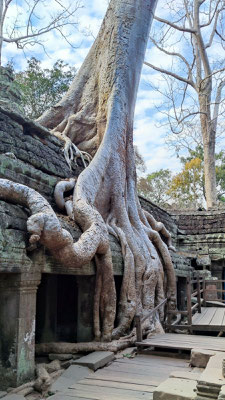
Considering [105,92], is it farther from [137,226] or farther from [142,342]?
[142,342]

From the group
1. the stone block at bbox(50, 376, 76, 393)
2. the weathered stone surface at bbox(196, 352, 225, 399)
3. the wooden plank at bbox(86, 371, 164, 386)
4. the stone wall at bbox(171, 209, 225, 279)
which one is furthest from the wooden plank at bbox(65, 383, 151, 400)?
the stone wall at bbox(171, 209, 225, 279)

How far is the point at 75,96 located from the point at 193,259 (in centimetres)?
601

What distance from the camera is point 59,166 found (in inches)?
237

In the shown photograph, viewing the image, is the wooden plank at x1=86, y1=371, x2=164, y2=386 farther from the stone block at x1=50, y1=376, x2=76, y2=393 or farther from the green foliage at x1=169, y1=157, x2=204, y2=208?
the green foliage at x1=169, y1=157, x2=204, y2=208

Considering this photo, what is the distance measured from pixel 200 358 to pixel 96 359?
1.11 metres

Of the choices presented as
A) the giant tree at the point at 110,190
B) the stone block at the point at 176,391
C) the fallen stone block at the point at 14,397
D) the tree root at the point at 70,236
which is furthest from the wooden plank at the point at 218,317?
the fallen stone block at the point at 14,397

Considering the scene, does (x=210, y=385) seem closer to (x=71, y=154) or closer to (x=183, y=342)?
(x=183, y=342)

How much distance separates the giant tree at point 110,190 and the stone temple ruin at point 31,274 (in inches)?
6.7

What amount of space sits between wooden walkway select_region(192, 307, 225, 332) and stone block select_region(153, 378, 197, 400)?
10.4 ft

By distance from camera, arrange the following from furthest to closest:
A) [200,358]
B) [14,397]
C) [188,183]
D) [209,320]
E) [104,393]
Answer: [188,183] → [209,320] → [200,358] → [104,393] → [14,397]

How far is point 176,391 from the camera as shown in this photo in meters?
2.73

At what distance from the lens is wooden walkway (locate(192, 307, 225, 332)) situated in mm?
5934

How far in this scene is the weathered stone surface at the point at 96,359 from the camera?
13.2 feet

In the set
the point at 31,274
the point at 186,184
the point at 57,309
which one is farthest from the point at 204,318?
the point at 186,184
